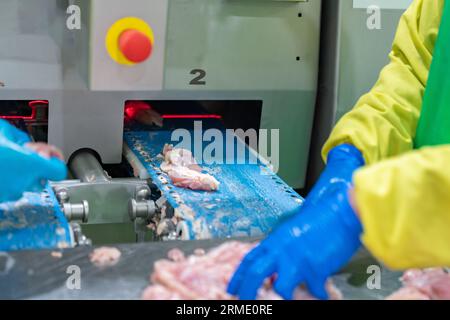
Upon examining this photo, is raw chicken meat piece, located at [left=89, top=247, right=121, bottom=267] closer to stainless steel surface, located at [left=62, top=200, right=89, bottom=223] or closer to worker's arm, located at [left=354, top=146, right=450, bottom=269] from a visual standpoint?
stainless steel surface, located at [left=62, top=200, right=89, bottom=223]

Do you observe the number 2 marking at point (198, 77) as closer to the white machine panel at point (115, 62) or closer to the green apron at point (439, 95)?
the white machine panel at point (115, 62)

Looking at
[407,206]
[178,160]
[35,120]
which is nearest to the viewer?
[407,206]

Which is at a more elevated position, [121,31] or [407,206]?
[121,31]

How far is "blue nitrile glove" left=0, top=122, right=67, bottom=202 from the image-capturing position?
1.45m

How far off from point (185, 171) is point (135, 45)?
1.13 feet

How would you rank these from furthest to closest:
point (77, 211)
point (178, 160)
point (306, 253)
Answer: point (178, 160) → point (77, 211) → point (306, 253)

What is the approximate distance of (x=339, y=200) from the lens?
1398 millimetres

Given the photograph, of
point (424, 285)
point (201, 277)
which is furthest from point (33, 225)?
point (424, 285)

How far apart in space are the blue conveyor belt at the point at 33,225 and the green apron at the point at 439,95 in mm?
839

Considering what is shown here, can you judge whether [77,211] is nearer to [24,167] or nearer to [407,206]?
[24,167]

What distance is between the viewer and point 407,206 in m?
1.08

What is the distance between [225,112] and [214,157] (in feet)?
1.07

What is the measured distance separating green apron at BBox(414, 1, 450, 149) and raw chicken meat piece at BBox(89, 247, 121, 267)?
29.7 inches
